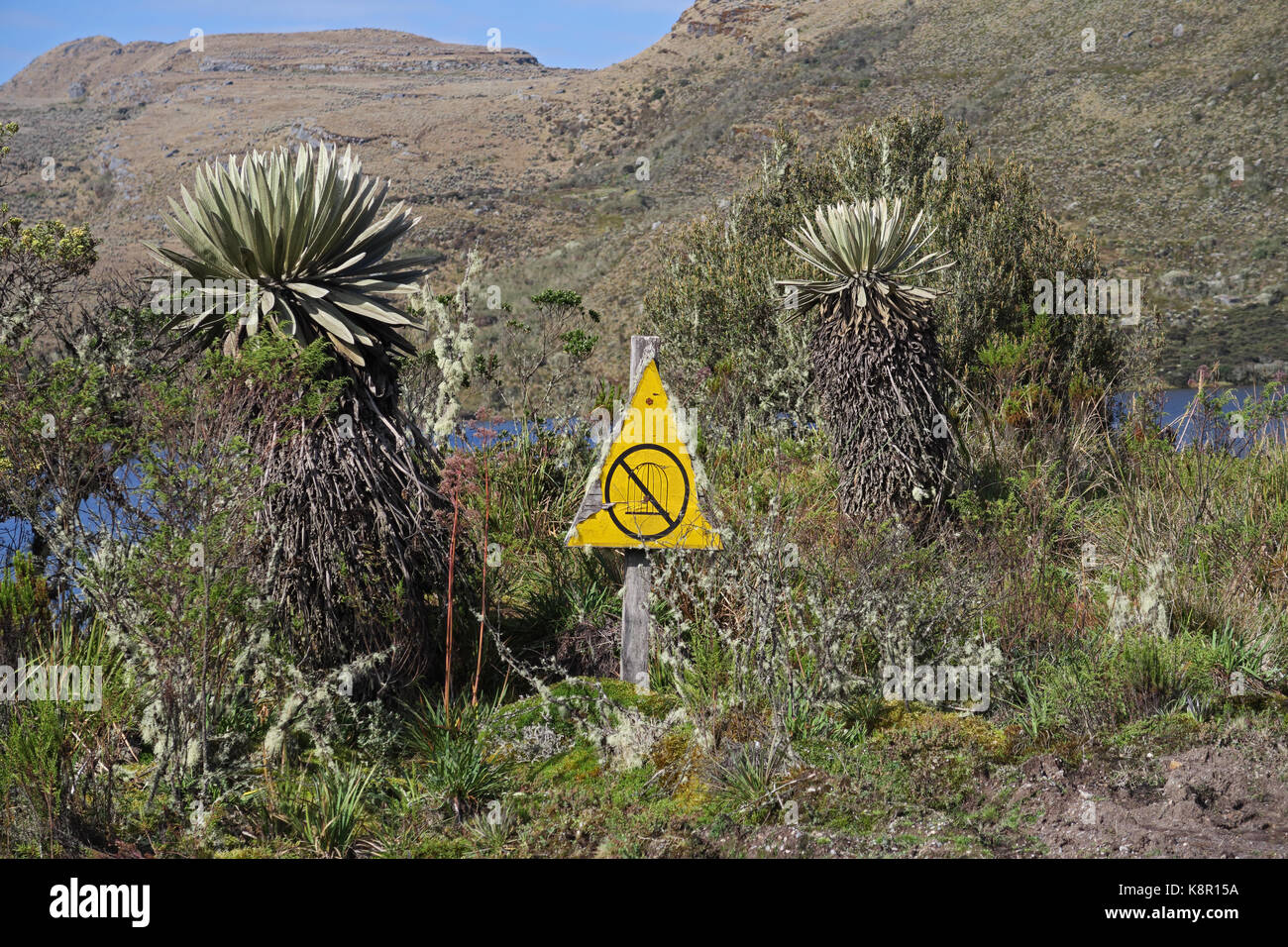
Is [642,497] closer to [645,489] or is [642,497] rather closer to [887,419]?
[645,489]

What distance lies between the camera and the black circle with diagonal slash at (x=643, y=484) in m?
4.52

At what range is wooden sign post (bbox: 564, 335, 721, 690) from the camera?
4.51 metres

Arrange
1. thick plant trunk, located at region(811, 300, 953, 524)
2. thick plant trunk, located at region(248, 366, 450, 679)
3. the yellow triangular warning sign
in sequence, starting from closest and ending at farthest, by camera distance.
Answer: thick plant trunk, located at region(248, 366, 450, 679)
the yellow triangular warning sign
thick plant trunk, located at region(811, 300, 953, 524)

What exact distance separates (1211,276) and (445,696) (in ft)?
125

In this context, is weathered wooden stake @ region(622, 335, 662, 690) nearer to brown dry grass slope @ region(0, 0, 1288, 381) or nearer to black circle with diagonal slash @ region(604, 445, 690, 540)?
black circle with diagonal slash @ region(604, 445, 690, 540)

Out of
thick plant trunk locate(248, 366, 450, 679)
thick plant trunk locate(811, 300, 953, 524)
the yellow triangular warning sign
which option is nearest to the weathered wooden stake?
the yellow triangular warning sign

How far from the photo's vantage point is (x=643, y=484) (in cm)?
454

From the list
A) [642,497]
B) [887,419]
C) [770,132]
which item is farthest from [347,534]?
[770,132]

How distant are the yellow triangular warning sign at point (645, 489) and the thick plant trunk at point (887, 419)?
6.32ft

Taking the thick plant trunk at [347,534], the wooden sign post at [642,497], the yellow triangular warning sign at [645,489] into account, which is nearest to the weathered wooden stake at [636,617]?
the wooden sign post at [642,497]

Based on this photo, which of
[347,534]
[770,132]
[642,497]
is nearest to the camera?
[347,534]

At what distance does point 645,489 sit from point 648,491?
0.06ft

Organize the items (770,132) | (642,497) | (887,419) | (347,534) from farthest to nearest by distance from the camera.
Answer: (770,132) < (887,419) < (642,497) < (347,534)
